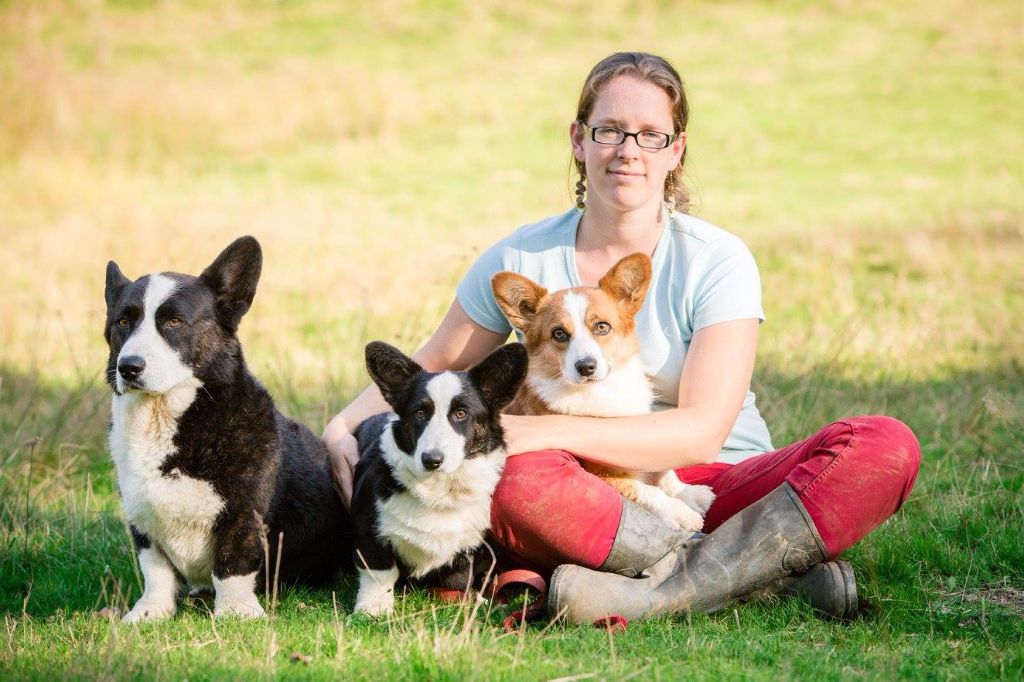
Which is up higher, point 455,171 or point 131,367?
point 455,171

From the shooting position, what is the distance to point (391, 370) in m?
3.59

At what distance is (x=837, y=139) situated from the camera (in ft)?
49.0

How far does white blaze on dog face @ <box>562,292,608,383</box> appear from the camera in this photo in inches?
147

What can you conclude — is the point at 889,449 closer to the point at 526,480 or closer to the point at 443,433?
the point at 526,480

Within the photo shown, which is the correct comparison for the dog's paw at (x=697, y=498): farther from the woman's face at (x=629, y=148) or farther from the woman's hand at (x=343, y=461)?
the woman's hand at (x=343, y=461)

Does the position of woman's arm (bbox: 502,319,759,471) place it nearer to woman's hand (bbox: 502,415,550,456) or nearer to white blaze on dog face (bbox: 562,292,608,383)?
woman's hand (bbox: 502,415,550,456)

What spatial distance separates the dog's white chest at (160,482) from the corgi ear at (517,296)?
1.11 m

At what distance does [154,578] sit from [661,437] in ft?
5.58

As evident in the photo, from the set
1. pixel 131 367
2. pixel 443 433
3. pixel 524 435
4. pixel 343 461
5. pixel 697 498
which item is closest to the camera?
pixel 131 367

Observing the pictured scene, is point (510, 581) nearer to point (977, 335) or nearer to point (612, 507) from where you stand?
point (612, 507)

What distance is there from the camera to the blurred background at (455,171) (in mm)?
6828

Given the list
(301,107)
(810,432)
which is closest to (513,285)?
(810,432)

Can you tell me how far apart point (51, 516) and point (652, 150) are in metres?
2.80

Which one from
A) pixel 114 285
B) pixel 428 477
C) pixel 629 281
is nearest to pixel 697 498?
pixel 629 281
